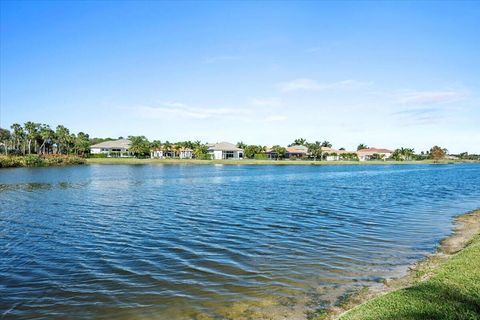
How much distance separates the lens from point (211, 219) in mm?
21156

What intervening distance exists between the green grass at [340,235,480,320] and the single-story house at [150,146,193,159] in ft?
420

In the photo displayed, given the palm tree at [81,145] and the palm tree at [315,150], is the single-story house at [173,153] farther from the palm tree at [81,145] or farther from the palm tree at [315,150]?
the palm tree at [315,150]

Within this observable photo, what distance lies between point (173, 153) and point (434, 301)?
134 m

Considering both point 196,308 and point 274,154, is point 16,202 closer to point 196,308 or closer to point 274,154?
point 196,308

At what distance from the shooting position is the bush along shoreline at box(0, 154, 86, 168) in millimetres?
73938

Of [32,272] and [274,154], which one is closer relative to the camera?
[32,272]

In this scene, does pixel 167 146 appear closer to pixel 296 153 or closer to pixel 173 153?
pixel 173 153

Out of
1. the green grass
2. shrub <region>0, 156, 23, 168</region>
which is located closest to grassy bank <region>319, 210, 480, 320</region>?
the green grass

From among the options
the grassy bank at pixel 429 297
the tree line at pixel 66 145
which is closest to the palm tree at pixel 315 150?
the tree line at pixel 66 145

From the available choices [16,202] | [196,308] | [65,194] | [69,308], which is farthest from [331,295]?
[65,194]

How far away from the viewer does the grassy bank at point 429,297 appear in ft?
22.1

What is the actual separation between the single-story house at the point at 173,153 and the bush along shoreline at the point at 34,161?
4286cm

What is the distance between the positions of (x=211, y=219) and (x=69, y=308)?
12554 millimetres

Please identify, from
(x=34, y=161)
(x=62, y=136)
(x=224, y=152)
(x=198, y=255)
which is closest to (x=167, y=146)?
(x=224, y=152)
